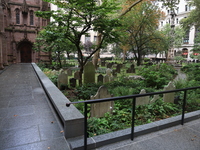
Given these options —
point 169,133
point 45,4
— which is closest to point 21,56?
point 45,4

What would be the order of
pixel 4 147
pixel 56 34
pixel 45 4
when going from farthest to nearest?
pixel 45 4 → pixel 56 34 → pixel 4 147

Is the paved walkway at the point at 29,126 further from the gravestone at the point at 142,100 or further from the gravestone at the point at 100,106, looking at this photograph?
the gravestone at the point at 142,100

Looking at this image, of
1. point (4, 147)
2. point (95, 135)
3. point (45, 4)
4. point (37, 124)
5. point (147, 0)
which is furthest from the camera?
point (45, 4)

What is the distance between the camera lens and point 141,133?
11.5ft

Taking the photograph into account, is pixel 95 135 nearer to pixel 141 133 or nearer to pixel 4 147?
pixel 141 133

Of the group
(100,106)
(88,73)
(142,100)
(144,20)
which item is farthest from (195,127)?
(144,20)

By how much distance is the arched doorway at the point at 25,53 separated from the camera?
2594 centimetres

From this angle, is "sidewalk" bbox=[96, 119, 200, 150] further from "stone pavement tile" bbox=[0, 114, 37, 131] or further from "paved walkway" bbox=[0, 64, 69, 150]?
"stone pavement tile" bbox=[0, 114, 37, 131]

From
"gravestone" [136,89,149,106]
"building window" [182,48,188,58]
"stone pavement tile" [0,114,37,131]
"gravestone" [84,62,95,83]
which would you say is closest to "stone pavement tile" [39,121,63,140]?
"stone pavement tile" [0,114,37,131]

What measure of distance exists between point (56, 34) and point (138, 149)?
5.59 m

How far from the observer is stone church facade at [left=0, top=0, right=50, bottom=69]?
24.3 m

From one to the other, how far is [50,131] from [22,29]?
84.5 feet

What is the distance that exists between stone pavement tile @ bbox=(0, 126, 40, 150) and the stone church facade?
75.4 ft

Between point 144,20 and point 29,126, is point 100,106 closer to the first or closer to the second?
point 29,126
